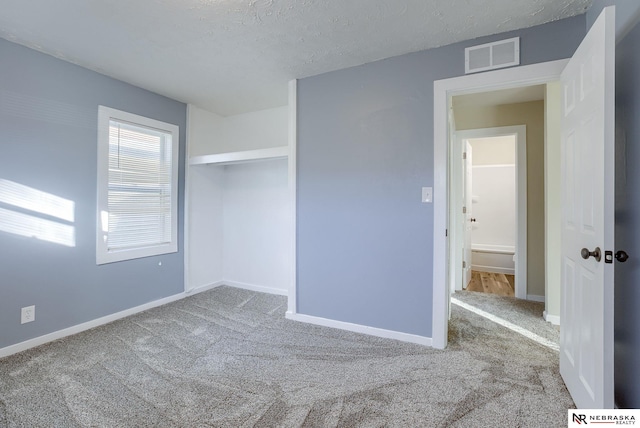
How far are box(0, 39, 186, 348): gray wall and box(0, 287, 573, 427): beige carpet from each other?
29 cm

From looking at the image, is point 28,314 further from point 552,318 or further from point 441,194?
point 552,318

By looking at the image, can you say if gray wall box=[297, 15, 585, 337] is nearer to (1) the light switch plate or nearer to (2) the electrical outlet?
(1) the light switch plate

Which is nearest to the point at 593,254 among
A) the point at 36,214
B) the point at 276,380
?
the point at 276,380

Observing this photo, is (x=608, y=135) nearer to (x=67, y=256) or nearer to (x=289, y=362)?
(x=289, y=362)

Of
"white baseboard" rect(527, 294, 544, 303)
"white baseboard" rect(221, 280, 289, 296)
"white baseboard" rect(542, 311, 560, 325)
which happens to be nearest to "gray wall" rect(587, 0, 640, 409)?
"white baseboard" rect(542, 311, 560, 325)

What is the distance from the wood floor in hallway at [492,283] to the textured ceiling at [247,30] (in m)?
3.22

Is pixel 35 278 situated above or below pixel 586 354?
above

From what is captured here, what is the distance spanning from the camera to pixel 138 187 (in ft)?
11.0

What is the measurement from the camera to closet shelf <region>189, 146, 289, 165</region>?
A: 324 centimetres

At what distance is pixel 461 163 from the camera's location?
4133mm

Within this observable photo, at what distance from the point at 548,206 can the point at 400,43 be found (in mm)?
2203

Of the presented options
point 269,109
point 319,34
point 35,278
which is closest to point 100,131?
point 35,278

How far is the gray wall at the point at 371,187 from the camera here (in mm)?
2529

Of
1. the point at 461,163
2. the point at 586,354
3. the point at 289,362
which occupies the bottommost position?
the point at 289,362
